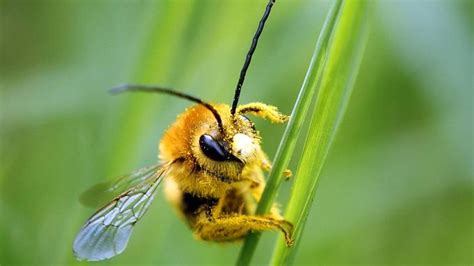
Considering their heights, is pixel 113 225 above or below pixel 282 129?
below

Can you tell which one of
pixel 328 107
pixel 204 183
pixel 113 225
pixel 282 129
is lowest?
pixel 113 225

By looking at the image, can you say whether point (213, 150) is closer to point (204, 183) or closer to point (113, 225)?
point (204, 183)

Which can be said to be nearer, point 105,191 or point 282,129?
→ point 105,191

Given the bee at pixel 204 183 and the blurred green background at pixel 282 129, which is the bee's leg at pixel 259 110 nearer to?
the bee at pixel 204 183

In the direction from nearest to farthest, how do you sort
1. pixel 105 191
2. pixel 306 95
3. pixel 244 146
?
pixel 306 95 → pixel 244 146 → pixel 105 191

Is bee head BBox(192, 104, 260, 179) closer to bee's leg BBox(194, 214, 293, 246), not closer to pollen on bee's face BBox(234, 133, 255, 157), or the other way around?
pollen on bee's face BBox(234, 133, 255, 157)

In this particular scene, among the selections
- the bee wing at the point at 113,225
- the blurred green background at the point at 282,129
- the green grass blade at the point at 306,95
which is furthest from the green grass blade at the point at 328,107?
the blurred green background at the point at 282,129

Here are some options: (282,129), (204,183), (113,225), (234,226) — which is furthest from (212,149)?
(282,129)

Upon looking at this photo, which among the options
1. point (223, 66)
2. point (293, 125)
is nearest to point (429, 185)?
point (223, 66)
